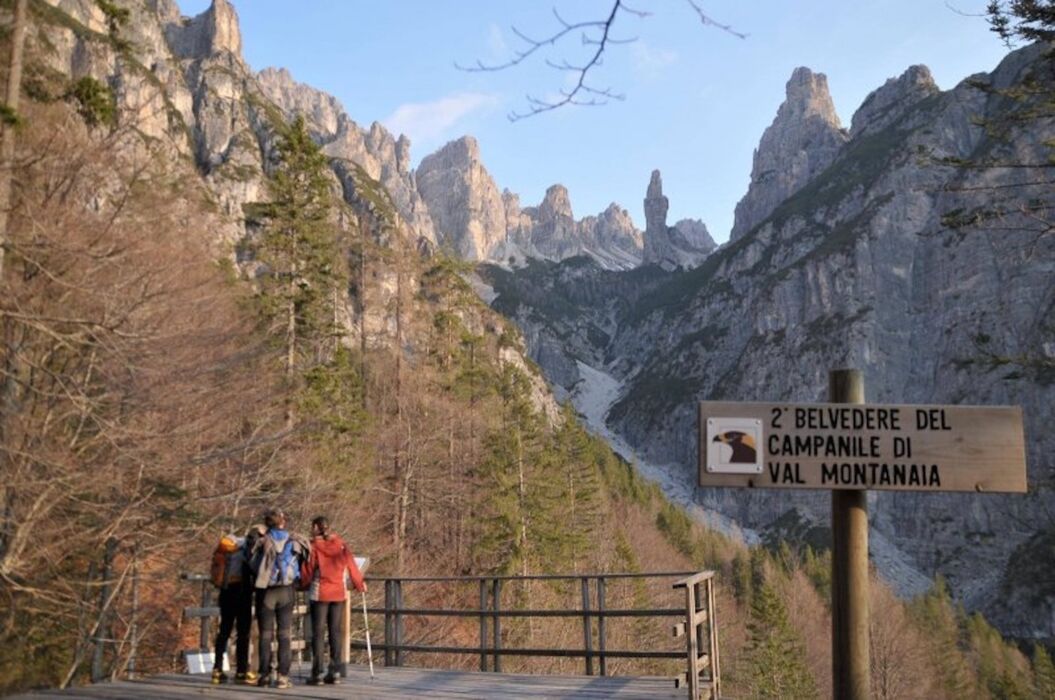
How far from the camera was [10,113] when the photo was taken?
10062mm

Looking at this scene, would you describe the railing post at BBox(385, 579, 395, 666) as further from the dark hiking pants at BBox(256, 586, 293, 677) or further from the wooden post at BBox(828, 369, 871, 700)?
the wooden post at BBox(828, 369, 871, 700)

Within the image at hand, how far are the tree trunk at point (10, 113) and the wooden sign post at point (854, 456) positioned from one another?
28.8ft

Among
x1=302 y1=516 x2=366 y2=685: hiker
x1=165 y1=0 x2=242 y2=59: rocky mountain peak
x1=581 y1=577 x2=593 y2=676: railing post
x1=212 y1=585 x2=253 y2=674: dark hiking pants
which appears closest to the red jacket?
x1=302 y1=516 x2=366 y2=685: hiker

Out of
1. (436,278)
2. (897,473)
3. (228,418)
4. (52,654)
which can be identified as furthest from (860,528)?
(436,278)

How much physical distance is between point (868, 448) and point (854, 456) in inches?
3.4

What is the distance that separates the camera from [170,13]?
181 meters

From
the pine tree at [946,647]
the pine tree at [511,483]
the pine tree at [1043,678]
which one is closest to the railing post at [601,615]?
the pine tree at [511,483]

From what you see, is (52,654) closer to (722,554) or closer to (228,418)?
(228,418)

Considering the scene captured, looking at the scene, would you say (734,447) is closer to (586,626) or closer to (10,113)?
(586,626)

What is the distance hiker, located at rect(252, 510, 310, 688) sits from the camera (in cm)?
833

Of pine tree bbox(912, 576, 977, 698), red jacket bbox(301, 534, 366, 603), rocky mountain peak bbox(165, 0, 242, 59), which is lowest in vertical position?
pine tree bbox(912, 576, 977, 698)

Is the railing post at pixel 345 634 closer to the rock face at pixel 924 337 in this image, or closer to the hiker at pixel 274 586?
the hiker at pixel 274 586

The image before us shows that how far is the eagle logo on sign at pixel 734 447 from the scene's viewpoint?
4207mm

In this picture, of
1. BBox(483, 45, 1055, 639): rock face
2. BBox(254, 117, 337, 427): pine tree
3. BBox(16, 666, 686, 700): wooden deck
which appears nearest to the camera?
BBox(16, 666, 686, 700): wooden deck
